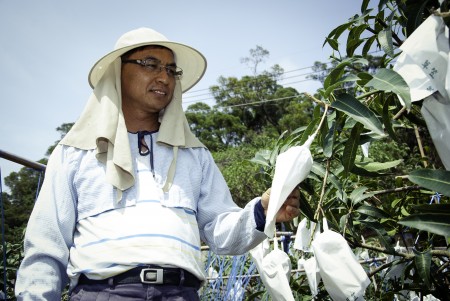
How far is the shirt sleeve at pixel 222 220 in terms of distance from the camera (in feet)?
4.95

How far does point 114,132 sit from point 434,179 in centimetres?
112

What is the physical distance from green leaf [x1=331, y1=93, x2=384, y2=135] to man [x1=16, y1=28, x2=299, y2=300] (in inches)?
14.0

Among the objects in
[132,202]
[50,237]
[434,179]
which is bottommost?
[50,237]

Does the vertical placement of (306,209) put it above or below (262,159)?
below

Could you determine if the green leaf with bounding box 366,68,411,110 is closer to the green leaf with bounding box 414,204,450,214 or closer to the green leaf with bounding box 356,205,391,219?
the green leaf with bounding box 414,204,450,214

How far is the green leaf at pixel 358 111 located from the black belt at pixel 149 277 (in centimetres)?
76

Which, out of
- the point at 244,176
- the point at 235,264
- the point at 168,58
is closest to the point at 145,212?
the point at 168,58

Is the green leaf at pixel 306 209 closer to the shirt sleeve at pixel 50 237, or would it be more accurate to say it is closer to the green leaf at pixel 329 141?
the green leaf at pixel 329 141

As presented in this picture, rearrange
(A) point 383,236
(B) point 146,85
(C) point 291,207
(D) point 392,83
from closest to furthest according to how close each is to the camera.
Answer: (D) point 392,83 → (C) point 291,207 → (A) point 383,236 → (B) point 146,85

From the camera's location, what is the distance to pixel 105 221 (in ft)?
4.86

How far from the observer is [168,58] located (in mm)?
1827

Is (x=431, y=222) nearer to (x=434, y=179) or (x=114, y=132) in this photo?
(x=434, y=179)

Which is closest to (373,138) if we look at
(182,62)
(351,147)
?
(351,147)

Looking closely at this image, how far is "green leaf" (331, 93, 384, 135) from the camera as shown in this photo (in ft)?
3.52
